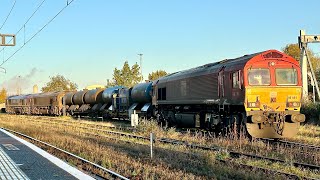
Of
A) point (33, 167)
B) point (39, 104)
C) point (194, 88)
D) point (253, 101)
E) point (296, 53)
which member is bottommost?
point (33, 167)

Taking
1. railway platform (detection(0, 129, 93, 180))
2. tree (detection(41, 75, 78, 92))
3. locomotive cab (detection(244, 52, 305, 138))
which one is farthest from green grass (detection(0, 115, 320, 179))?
tree (detection(41, 75, 78, 92))

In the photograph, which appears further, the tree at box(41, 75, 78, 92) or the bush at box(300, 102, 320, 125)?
the tree at box(41, 75, 78, 92)

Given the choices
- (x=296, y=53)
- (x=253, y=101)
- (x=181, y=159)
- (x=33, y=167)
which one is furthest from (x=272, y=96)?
→ (x=296, y=53)

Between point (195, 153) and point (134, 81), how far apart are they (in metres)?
68.7

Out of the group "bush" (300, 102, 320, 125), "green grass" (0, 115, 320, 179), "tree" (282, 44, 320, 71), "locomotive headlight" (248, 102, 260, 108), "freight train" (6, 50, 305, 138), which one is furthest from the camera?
"tree" (282, 44, 320, 71)

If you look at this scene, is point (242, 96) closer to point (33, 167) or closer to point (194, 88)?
point (194, 88)

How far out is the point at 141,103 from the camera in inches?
1342

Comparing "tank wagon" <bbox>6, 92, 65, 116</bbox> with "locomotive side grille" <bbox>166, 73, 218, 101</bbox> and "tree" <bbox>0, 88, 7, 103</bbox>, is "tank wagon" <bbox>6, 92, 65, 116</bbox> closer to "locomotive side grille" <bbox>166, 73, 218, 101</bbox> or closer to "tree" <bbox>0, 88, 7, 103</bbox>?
"locomotive side grille" <bbox>166, 73, 218, 101</bbox>

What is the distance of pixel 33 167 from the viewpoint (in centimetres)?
1191

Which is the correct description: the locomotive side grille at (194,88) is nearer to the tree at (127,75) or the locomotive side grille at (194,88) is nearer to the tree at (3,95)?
the tree at (127,75)

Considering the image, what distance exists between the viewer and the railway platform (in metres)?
10.5

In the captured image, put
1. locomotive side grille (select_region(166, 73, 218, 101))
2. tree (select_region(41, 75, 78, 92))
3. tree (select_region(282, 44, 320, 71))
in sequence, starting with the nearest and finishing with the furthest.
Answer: locomotive side grille (select_region(166, 73, 218, 101))
tree (select_region(282, 44, 320, 71))
tree (select_region(41, 75, 78, 92))

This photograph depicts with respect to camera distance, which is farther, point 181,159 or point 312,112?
point 312,112

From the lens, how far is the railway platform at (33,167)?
34.3 feet
